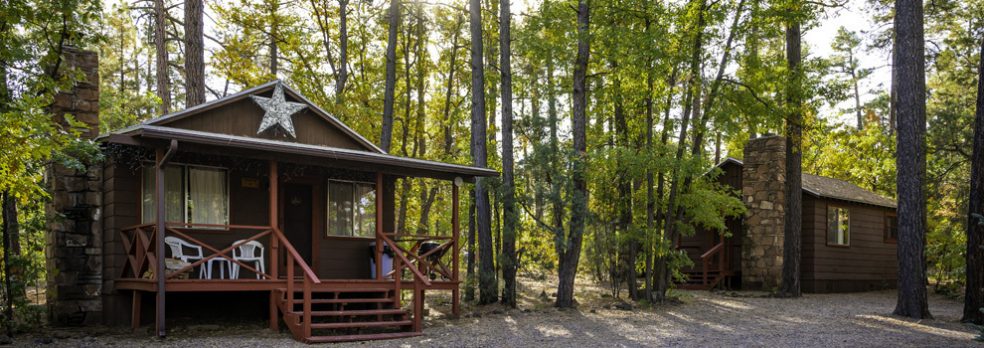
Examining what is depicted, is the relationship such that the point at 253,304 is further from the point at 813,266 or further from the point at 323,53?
the point at 813,266

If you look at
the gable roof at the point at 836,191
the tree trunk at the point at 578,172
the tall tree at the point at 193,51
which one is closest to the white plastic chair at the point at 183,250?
the tall tree at the point at 193,51

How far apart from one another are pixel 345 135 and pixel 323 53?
29.6ft

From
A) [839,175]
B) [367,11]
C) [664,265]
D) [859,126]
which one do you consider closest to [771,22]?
[664,265]

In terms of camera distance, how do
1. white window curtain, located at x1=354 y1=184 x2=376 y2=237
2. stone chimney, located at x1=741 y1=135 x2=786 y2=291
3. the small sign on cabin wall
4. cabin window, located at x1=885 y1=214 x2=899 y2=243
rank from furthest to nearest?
cabin window, located at x1=885 y1=214 x2=899 y2=243, stone chimney, located at x1=741 y1=135 x2=786 y2=291, white window curtain, located at x1=354 y1=184 x2=376 y2=237, the small sign on cabin wall

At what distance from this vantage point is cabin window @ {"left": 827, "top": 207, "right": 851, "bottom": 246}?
21.5 meters

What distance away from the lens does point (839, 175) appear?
29.8m

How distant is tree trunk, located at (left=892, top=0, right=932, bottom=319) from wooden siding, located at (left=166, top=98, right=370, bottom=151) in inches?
369

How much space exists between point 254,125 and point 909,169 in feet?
36.3

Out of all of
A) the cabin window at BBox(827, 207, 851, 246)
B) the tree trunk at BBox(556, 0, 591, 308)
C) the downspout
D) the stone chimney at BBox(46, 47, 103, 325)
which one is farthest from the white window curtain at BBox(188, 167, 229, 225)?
the cabin window at BBox(827, 207, 851, 246)

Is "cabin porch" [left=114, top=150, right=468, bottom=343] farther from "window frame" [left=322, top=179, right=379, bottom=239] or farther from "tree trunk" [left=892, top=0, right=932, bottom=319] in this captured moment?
"tree trunk" [left=892, top=0, right=932, bottom=319]

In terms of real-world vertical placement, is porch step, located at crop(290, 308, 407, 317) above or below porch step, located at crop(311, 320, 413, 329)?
above

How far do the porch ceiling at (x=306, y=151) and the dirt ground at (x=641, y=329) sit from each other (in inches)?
98.8

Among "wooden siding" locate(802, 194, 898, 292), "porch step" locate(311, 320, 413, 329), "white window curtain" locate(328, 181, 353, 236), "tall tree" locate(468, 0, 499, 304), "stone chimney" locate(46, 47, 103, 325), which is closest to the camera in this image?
"porch step" locate(311, 320, 413, 329)

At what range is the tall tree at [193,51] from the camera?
595 inches
